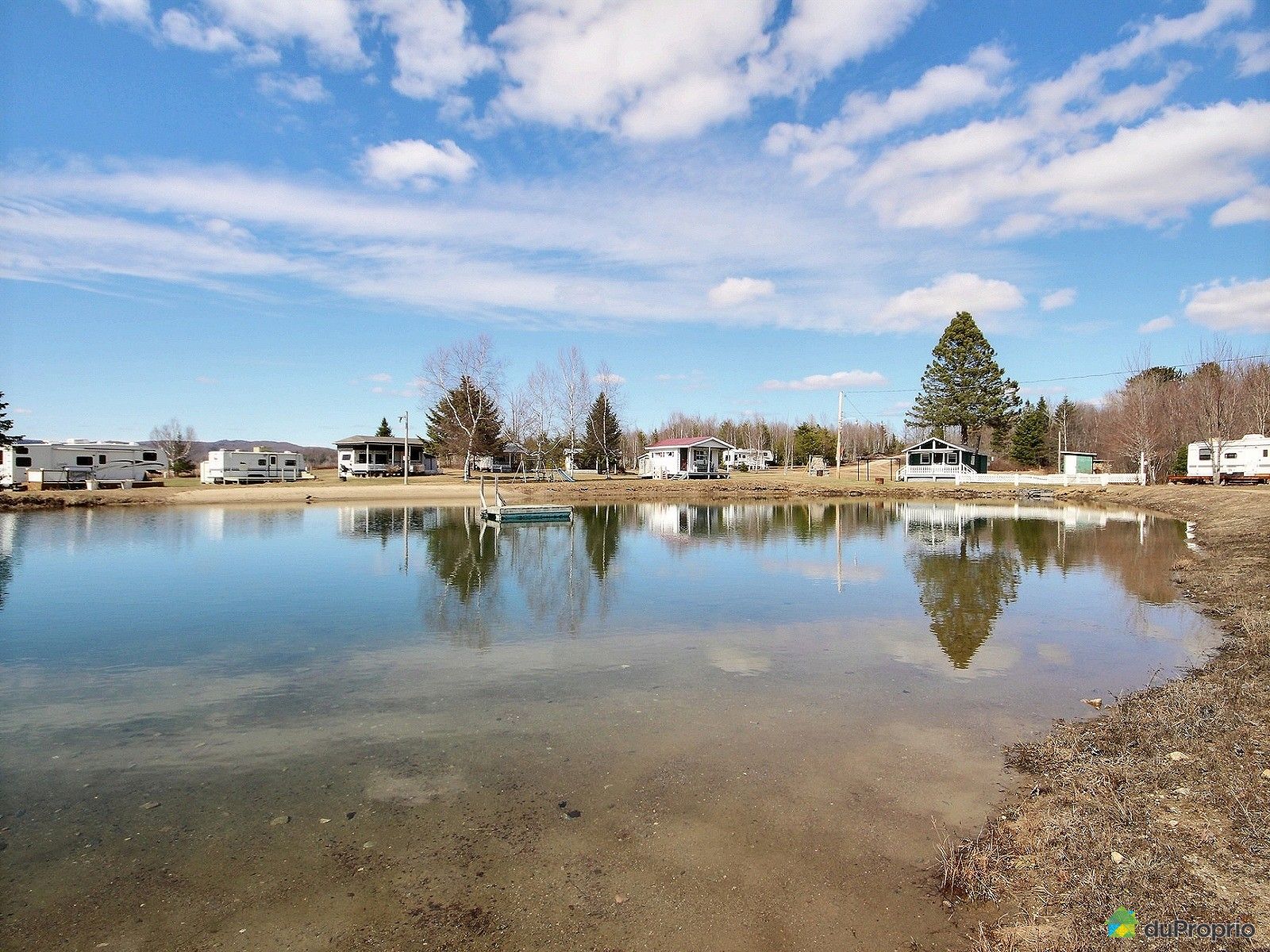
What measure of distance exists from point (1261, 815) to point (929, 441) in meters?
69.4

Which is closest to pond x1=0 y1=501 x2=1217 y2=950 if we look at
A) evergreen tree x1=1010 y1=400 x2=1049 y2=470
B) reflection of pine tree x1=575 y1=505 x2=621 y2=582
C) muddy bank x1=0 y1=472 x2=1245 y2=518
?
reflection of pine tree x1=575 y1=505 x2=621 y2=582

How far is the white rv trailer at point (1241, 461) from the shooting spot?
167 ft

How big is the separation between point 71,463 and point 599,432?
5072cm

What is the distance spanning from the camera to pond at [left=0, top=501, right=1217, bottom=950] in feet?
16.5

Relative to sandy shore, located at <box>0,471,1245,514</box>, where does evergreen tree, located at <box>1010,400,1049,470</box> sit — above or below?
above

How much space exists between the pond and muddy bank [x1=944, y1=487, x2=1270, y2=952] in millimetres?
403

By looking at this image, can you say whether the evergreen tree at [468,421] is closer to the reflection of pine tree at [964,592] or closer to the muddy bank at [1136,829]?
the reflection of pine tree at [964,592]

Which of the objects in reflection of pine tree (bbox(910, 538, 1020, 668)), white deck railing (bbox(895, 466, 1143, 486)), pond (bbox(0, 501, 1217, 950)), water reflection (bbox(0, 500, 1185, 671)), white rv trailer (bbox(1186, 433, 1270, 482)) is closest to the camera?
pond (bbox(0, 501, 1217, 950))

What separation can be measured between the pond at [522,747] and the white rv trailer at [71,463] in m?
49.6

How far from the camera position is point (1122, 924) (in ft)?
14.0

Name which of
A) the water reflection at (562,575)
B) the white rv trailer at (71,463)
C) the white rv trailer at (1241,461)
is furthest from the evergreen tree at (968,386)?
the white rv trailer at (71,463)

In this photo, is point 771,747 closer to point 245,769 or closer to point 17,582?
point 245,769

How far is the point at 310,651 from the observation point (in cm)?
1215

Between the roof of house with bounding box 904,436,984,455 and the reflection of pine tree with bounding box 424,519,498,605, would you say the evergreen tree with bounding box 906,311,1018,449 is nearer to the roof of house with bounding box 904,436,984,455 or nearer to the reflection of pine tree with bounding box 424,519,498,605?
the roof of house with bounding box 904,436,984,455
